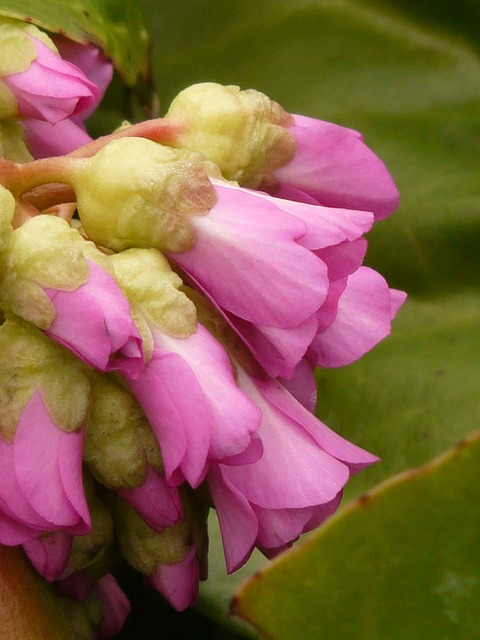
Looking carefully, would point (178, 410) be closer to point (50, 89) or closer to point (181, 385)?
point (181, 385)

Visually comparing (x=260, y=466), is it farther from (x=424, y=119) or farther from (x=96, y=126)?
(x=424, y=119)

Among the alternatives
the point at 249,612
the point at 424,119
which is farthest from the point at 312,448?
the point at 424,119

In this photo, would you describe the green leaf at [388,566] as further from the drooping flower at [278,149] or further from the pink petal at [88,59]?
the pink petal at [88,59]

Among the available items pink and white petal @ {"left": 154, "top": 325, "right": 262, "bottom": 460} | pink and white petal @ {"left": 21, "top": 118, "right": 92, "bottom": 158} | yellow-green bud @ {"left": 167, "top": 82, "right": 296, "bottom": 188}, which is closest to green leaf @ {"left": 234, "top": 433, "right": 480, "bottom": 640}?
pink and white petal @ {"left": 154, "top": 325, "right": 262, "bottom": 460}

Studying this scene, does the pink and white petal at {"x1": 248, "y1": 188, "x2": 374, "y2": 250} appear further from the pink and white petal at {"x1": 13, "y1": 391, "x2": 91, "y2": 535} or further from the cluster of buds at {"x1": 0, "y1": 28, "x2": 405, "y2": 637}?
the pink and white petal at {"x1": 13, "y1": 391, "x2": 91, "y2": 535}

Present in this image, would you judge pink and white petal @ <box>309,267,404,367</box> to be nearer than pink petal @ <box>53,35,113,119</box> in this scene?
Yes

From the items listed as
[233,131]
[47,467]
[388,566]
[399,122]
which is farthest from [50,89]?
[399,122]

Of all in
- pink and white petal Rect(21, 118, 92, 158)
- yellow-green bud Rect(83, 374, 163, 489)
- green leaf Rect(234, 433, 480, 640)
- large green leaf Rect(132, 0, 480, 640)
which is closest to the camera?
green leaf Rect(234, 433, 480, 640)
